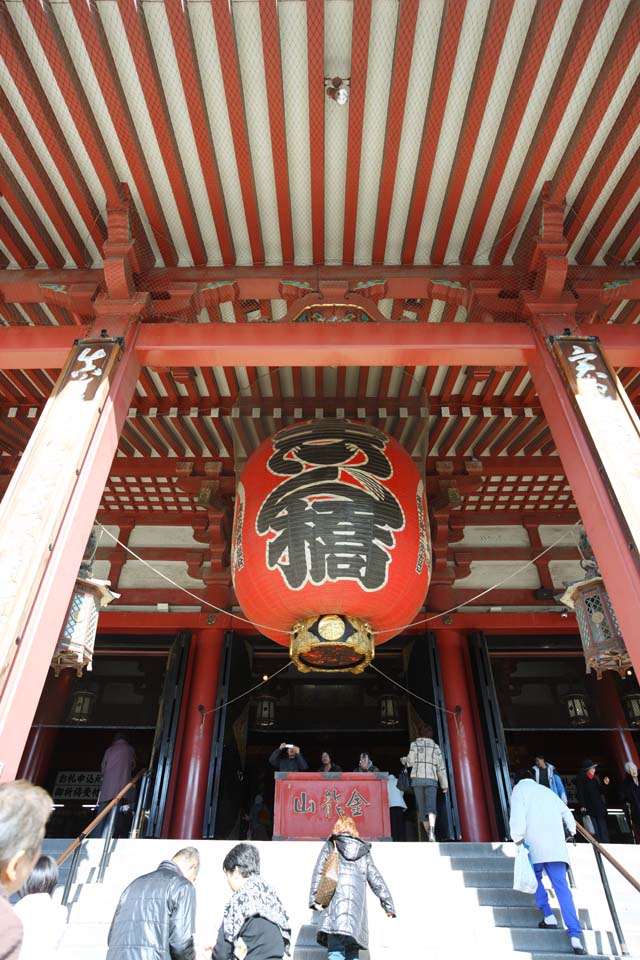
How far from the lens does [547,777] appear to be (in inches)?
235

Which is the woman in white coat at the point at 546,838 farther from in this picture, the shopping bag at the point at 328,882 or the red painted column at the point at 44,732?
the red painted column at the point at 44,732

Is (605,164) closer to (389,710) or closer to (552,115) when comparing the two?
(552,115)

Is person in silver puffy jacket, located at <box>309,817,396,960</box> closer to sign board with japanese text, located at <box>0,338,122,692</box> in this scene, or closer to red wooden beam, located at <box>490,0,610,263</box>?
sign board with japanese text, located at <box>0,338,122,692</box>

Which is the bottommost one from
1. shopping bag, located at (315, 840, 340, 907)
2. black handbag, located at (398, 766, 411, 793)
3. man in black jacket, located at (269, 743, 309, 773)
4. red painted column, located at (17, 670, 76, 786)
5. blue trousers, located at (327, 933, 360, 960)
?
blue trousers, located at (327, 933, 360, 960)

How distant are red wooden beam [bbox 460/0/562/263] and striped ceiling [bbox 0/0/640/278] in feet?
0.04

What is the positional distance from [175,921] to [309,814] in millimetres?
4371

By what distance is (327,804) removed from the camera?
6633 mm

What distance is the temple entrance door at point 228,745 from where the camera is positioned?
24.1 feet

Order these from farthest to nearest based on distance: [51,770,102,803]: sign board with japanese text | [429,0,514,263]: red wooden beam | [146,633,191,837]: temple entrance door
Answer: [51,770,102,803]: sign board with japanese text → [146,633,191,837]: temple entrance door → [429,0,514,263]: red wooden beam

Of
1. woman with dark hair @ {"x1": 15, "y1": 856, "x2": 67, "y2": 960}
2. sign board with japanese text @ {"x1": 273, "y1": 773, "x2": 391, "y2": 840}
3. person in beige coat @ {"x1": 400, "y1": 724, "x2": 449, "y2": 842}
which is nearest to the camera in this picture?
woman with dark hair @ {"x1": 15, "y1": 856, "x2": 67, "y2": 960}

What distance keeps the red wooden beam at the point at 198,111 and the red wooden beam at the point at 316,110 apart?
71 cm

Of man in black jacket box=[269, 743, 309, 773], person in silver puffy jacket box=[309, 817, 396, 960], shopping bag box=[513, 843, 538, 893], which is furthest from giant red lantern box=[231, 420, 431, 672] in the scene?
man in black jacket box=[269, 743, 309, 773]

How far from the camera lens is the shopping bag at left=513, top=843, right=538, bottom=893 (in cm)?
425

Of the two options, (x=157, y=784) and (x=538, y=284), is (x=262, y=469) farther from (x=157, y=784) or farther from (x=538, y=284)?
(x=157, y=784)
